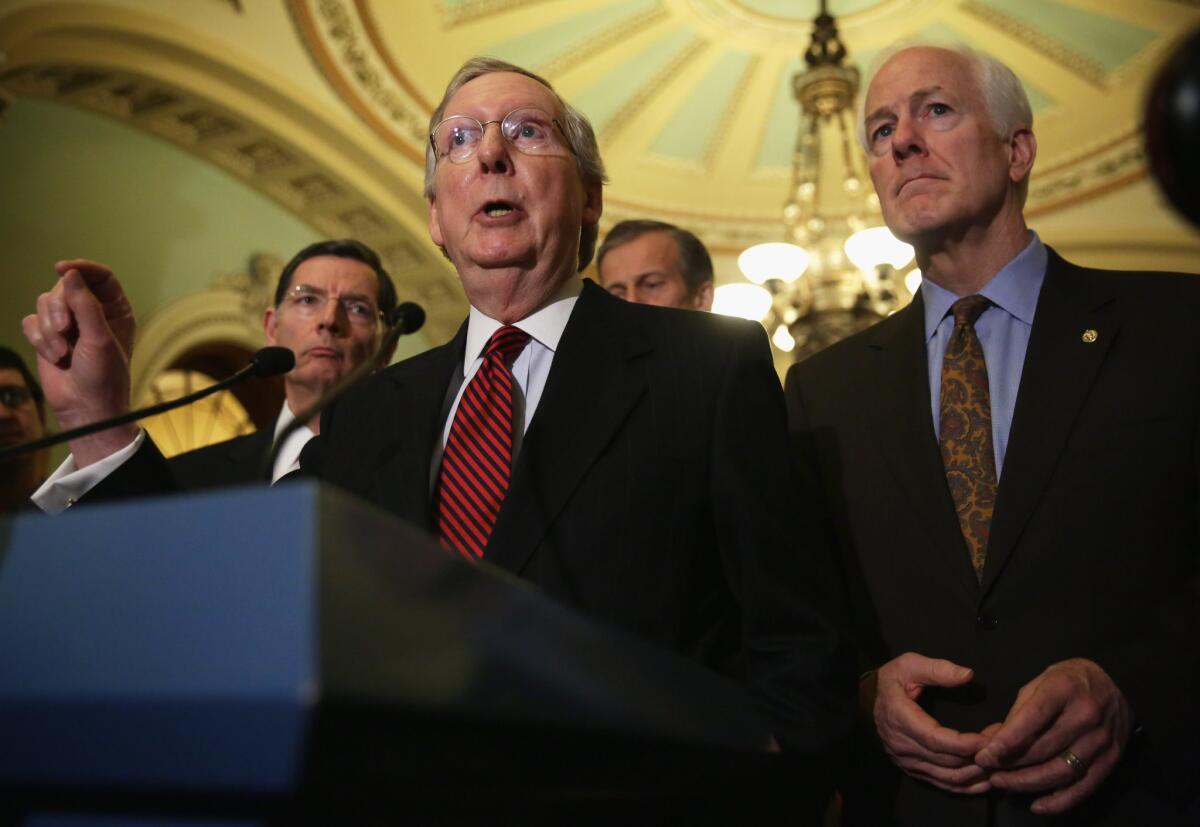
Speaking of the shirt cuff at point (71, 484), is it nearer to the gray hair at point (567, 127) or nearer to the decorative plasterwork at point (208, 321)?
the gray hair at point (567, 127)

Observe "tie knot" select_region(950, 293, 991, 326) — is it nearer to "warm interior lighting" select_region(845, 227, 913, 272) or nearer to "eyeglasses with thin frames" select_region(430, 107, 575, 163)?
"eyeglasses with thin frames" select_region(430, 107, 575, 163)

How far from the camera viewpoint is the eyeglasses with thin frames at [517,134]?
1.56 meters

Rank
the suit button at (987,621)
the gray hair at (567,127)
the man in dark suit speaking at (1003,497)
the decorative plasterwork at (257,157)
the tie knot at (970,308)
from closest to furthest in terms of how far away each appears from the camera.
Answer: the man in dark suit speaking at (1003,497) → the suit button at (987,621) → the gray hair at (567,127) → the tie knot at (970,308) → the decorative plasterwork at (257,157)

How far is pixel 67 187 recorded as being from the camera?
5246 millimetres

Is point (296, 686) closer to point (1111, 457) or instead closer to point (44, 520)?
point (44, 520)

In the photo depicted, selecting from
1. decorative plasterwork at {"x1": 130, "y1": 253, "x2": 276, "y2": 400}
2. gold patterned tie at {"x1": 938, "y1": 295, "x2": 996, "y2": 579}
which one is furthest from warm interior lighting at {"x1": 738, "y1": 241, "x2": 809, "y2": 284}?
gold patterned tie at {"x1": 938, "y1": 295, "x2": 996, "y2": 579}

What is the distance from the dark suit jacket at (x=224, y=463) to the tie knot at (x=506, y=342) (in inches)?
53.0

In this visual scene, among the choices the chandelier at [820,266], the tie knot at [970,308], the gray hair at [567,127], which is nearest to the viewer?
the gray hair at [567,127]

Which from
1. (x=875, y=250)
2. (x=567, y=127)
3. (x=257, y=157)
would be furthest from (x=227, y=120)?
(x=567, y=127)

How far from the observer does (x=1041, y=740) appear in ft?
4.37

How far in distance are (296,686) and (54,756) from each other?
158mm

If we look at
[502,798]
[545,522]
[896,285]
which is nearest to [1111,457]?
[545,522]

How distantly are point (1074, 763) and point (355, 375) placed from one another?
93cm

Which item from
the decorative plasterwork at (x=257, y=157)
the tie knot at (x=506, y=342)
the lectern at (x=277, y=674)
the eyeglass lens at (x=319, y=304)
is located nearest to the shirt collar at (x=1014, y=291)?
the tie knot at (x=506, y=342)
